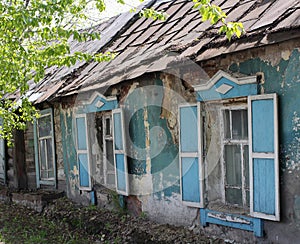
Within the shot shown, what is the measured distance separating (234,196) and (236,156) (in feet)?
1.59

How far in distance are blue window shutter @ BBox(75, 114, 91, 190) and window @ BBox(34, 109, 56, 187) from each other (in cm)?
145

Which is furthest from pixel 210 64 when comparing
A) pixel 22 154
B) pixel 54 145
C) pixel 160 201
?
pixel 22 154

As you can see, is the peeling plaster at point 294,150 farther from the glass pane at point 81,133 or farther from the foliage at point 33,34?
the glass pane at point 81,133

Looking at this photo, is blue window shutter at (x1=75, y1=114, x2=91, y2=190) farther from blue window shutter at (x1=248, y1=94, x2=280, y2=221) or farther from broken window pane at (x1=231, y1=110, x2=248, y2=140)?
blue window shutter at (x1=248, y1=94, x2=280, y2=221)

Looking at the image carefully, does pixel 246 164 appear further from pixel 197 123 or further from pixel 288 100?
pixel 288 100

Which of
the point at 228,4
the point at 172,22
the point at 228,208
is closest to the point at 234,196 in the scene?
the point at 228,208

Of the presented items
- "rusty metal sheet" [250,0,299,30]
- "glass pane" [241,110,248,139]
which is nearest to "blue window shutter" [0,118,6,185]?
"glass pane" [241,110,248,139]

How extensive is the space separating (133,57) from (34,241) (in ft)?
10.5

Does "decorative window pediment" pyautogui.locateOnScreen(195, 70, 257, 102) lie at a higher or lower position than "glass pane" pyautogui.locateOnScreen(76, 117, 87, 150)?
higher

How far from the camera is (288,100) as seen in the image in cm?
370

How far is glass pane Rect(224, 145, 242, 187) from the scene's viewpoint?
4.43 meters

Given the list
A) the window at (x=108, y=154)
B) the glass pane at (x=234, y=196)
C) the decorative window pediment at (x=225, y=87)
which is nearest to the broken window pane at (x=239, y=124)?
the decorative window pediment at (x=225, y=87)

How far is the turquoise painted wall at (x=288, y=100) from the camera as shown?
3.63 meters

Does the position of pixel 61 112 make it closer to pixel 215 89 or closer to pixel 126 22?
pixel 126 22
